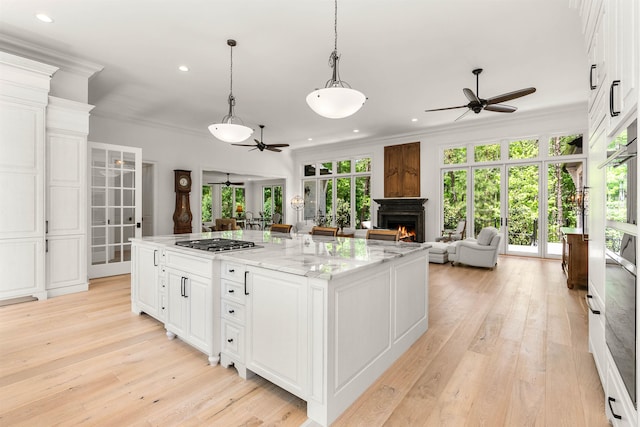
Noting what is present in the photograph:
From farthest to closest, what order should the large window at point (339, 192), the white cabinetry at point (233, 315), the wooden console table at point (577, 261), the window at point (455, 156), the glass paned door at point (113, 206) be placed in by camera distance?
the large window at point (339, 192) < the window at point (455, 156) < the glass paned door at point (113, 206) < the wooden console table at point (577, 261) < the white cabinetry at point (233, 315)

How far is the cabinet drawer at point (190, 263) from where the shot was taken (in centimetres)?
231

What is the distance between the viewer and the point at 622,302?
54.1 inches

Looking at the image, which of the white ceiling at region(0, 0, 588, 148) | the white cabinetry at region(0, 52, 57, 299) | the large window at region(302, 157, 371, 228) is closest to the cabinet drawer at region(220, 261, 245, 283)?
the white ceiling at region(0, 0, 588, 148)

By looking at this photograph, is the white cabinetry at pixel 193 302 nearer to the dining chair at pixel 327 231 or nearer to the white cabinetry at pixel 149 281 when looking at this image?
the white cabinetry at pixel 149 281

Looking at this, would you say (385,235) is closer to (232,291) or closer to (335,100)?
(335,100)

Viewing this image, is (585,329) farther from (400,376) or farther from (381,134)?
(381,134)

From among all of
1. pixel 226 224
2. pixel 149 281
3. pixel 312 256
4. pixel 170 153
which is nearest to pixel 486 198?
pixel 312 256

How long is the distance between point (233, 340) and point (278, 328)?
1.71ft

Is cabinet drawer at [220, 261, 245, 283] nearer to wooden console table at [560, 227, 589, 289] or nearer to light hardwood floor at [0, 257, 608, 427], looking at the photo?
light hardwood floor at [0, 257, 608, 427]

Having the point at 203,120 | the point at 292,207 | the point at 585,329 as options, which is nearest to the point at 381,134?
the point at 292,207

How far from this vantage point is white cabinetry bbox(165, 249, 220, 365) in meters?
2.28

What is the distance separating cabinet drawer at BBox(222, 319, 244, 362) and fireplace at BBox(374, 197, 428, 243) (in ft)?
22.0

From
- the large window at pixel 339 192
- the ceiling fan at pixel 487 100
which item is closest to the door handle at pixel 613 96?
the ceiling fan at pixel 487 100

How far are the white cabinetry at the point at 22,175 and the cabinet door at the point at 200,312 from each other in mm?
2762
